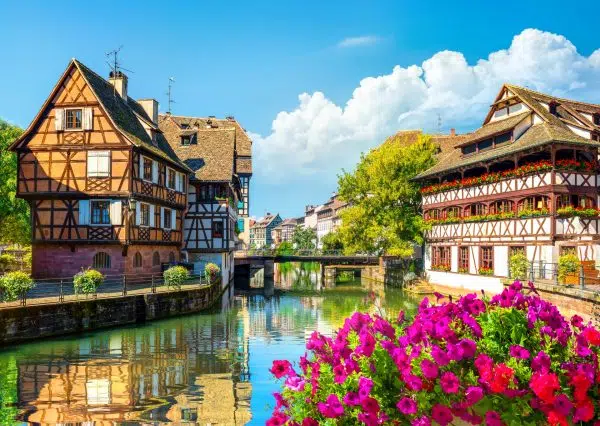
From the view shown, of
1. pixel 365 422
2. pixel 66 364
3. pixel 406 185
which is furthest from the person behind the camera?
pixel 406 185

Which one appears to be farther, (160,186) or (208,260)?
(208,260)

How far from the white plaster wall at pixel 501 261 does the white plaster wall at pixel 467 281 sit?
0.47 m

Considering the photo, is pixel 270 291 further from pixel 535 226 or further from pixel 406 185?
pixel 535 226

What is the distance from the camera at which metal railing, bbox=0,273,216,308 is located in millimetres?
22453

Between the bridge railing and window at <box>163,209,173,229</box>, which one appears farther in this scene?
the bridge railing

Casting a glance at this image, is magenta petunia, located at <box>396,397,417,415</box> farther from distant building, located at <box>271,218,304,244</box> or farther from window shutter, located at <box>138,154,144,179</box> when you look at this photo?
distant building, located at <box>271,218,304,244</box>

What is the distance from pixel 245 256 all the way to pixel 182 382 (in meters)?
46.6

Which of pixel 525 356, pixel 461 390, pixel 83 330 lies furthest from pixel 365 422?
pixel 83 330

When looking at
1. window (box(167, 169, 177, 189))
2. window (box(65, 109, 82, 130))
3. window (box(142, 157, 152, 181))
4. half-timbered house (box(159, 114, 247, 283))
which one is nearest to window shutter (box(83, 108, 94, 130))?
window (box(65, 109, 82, 130))

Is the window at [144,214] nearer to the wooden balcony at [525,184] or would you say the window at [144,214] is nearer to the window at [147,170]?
the window at [147,170]

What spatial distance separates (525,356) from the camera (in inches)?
233

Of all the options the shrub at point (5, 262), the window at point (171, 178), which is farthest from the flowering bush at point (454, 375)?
the shrub at point (5, 262)

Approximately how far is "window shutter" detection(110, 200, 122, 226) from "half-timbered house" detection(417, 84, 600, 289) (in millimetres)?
22055

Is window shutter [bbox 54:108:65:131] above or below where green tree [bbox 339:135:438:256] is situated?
above
